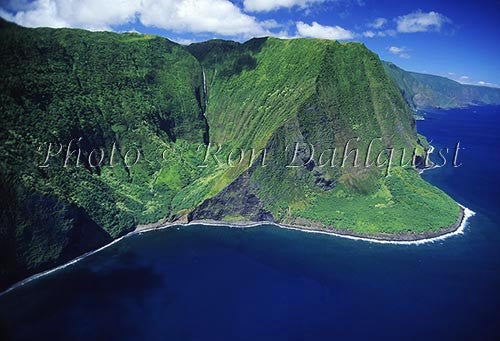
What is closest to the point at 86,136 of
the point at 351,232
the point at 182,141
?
the point at 182,141

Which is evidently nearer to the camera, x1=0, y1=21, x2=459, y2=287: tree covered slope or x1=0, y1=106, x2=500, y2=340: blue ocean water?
x1=0, y1=106, x2=500, y2=340: blue ocean water

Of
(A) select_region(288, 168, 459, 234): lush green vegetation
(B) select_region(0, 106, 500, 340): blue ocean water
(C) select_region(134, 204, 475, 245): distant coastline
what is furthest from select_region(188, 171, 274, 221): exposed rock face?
(A) select_region(288, 168, 459, 234): lush green vegetation

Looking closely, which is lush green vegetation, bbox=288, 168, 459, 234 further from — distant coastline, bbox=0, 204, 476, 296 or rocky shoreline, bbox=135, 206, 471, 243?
distant coastline, bbox=0, 204, 476, 296

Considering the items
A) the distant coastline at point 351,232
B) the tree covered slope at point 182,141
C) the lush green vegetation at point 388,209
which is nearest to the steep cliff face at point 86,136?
the tree covered slope at point 182,141

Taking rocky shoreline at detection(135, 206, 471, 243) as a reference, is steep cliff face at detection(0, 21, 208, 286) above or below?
above

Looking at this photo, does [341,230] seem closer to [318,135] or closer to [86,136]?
[318,135]

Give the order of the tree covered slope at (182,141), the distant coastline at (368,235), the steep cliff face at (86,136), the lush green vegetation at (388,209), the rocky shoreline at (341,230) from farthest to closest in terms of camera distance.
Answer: the lush green vegetation at (388,209) < the rocky shoreline at (341,230) < the distant coastline at (368,235) < the tree covered slope at (182,141) < the steep cliff face at (86,136)

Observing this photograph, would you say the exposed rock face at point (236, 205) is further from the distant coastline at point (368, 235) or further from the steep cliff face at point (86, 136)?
the steep cliff face at point (86, 136)
